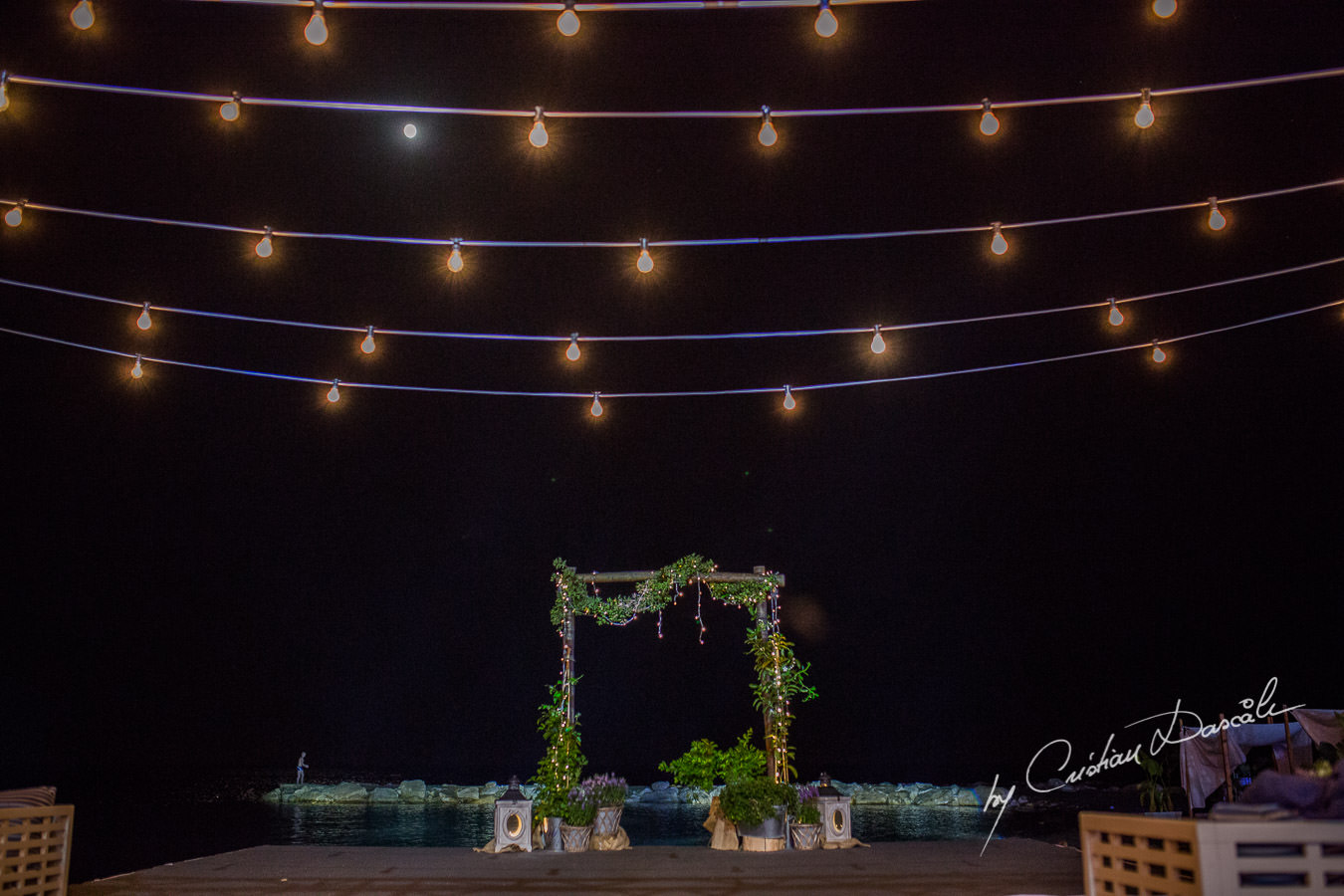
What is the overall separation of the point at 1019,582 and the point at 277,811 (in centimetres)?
1256

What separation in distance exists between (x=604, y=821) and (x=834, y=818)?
1.96 meters

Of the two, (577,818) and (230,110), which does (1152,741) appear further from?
(230,110)

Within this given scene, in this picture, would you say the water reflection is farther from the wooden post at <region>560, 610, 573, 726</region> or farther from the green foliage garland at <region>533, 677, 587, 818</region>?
the wooden post at <region>560, 610, 573, 726</region>

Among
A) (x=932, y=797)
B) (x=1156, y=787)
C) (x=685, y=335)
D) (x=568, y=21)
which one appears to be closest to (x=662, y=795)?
(x=932, y=797)

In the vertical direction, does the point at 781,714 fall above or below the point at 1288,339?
below

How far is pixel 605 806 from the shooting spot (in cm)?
796

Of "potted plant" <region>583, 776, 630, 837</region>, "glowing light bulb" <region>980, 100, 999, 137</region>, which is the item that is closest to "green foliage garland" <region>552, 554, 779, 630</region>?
"potted plant" <region>583, 776, 630, 837</region>

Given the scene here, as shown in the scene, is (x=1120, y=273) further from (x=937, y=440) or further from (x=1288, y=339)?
(x=937, y=440)

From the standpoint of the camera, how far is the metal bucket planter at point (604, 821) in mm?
7922

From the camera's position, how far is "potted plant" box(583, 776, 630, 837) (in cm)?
793

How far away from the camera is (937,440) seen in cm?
1306

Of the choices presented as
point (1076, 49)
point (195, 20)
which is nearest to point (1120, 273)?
point (1076, 49)

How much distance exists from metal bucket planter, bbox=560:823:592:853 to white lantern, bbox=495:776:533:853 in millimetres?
290

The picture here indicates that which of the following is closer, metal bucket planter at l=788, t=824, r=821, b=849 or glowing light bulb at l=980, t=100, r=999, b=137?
glowing light bulb at l=980, t=100, r=999, b=137
